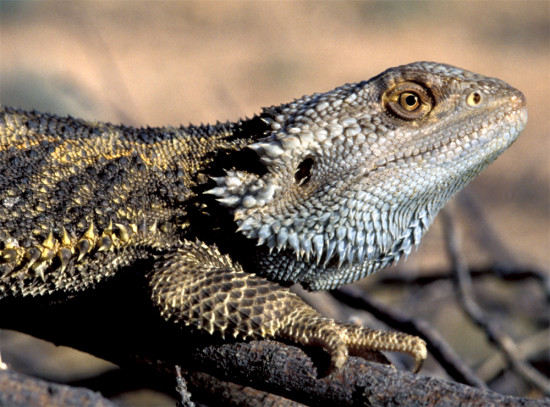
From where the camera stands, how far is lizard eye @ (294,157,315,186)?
3562mm

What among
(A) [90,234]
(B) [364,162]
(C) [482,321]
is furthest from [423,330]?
(A) [90,234]

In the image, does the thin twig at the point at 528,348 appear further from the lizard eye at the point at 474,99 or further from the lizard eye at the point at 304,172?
the lizard eye at the point at 304,172

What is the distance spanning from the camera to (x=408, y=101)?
3572mm

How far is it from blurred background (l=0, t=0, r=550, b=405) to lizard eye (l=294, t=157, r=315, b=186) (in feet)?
25.4

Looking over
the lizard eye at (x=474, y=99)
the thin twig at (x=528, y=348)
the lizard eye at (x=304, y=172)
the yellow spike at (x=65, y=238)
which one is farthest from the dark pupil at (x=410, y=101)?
the thin twig at (x=528, y=348)

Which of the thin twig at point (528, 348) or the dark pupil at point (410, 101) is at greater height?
the thin twig at point (528, 348)

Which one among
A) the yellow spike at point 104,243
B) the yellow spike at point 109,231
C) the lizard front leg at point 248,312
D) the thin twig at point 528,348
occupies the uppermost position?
the thin twig at point 528,348

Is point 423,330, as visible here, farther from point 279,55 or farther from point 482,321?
point 279,55

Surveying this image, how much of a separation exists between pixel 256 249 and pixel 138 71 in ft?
60.8

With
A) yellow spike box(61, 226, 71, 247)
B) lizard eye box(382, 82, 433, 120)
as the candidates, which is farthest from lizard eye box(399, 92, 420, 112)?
yellow spike box(61, 226, 71, 247)

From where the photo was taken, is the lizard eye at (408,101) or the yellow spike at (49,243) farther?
the lizard eye at (408,101)

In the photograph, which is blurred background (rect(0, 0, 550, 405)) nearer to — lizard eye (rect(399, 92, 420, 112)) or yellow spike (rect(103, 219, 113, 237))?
lizard eye (rect(399, 92, 420, 112))

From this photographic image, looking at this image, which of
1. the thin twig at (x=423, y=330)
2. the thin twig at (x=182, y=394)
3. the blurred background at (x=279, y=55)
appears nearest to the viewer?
the thin twig at (x=182, y=394)

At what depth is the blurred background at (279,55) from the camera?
46.6 feet
